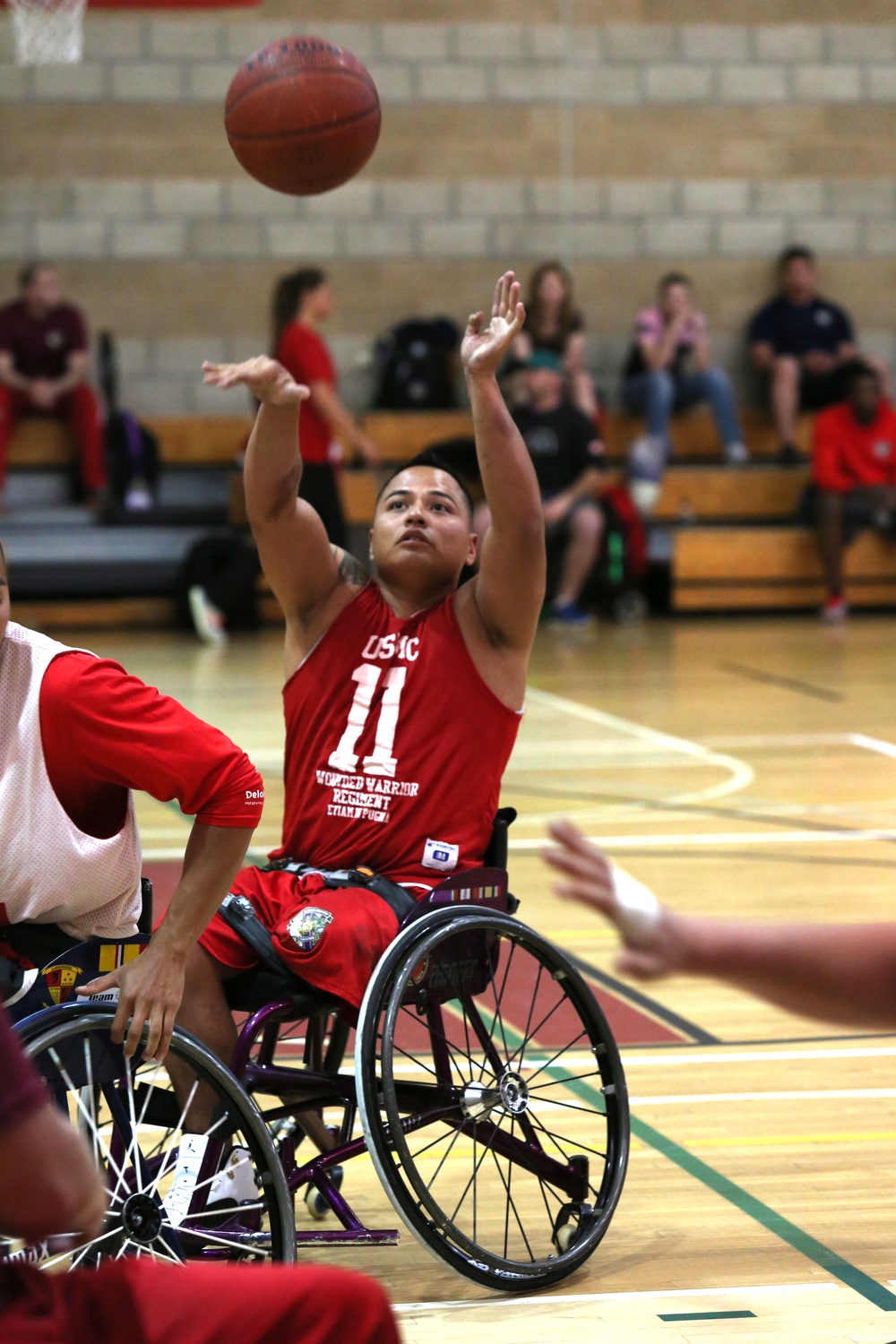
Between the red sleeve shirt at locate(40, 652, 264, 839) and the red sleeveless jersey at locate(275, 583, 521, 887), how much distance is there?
0.56m

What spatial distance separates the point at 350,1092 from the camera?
9.02 ft

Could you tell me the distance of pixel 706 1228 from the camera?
2.92 meters

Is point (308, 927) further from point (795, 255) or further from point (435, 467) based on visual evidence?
point (795, 255)

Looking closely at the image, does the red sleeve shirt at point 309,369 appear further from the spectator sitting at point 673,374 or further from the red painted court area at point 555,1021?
the red painted court area at point 555,1021

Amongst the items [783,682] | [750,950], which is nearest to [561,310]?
[783,682]

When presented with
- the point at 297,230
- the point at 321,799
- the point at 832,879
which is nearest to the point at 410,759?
the point at 321,799

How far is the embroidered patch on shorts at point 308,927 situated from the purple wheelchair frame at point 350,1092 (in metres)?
0.08

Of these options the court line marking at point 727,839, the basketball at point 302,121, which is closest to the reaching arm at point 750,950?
the basketball at point 302,121

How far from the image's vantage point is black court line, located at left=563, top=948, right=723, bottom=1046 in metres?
3.96

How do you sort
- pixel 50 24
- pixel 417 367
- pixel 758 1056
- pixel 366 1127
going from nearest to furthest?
pixel 366 1127
pixel 758 1056
pixel 50 24
pixel 417 367

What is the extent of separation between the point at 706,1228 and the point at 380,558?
4.03ft

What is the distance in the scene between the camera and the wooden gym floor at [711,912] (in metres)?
2.67

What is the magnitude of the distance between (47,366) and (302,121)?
8.05m

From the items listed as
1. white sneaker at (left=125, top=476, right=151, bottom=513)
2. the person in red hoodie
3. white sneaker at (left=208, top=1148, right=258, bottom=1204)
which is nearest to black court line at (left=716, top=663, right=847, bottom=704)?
the person in red hoodie
